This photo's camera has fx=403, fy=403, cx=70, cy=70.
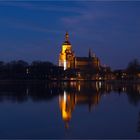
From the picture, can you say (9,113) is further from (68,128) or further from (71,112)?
(68,128)

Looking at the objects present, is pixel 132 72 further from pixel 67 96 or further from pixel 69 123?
pixel 69 123

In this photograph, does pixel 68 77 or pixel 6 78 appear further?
pixel 68 77

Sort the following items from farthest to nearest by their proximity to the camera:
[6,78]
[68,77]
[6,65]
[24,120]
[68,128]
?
[68,77], [6,65], [6,78], [24,120], [68,128]

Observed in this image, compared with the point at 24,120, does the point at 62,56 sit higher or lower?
higher

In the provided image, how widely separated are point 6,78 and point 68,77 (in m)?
Result: 25.6

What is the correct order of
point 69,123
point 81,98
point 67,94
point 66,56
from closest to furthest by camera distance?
point 69,123, point 81,98, point 67,94, point 66,56

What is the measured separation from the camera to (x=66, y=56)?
111625 mm

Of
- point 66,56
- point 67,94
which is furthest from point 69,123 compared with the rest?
point 66,56

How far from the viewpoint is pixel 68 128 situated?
1338 cm

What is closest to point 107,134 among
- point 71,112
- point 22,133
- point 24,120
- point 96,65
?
point 22,133

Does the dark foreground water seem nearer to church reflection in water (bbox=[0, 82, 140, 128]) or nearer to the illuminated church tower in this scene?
church reflection in water (bbox=[0, 82, 140, 128])

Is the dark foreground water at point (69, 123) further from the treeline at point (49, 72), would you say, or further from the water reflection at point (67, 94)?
the treeline at point (49, 72)

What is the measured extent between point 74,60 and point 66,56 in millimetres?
Answer: 2516

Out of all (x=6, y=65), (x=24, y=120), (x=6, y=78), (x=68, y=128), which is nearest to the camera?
(x=68, y=128)
